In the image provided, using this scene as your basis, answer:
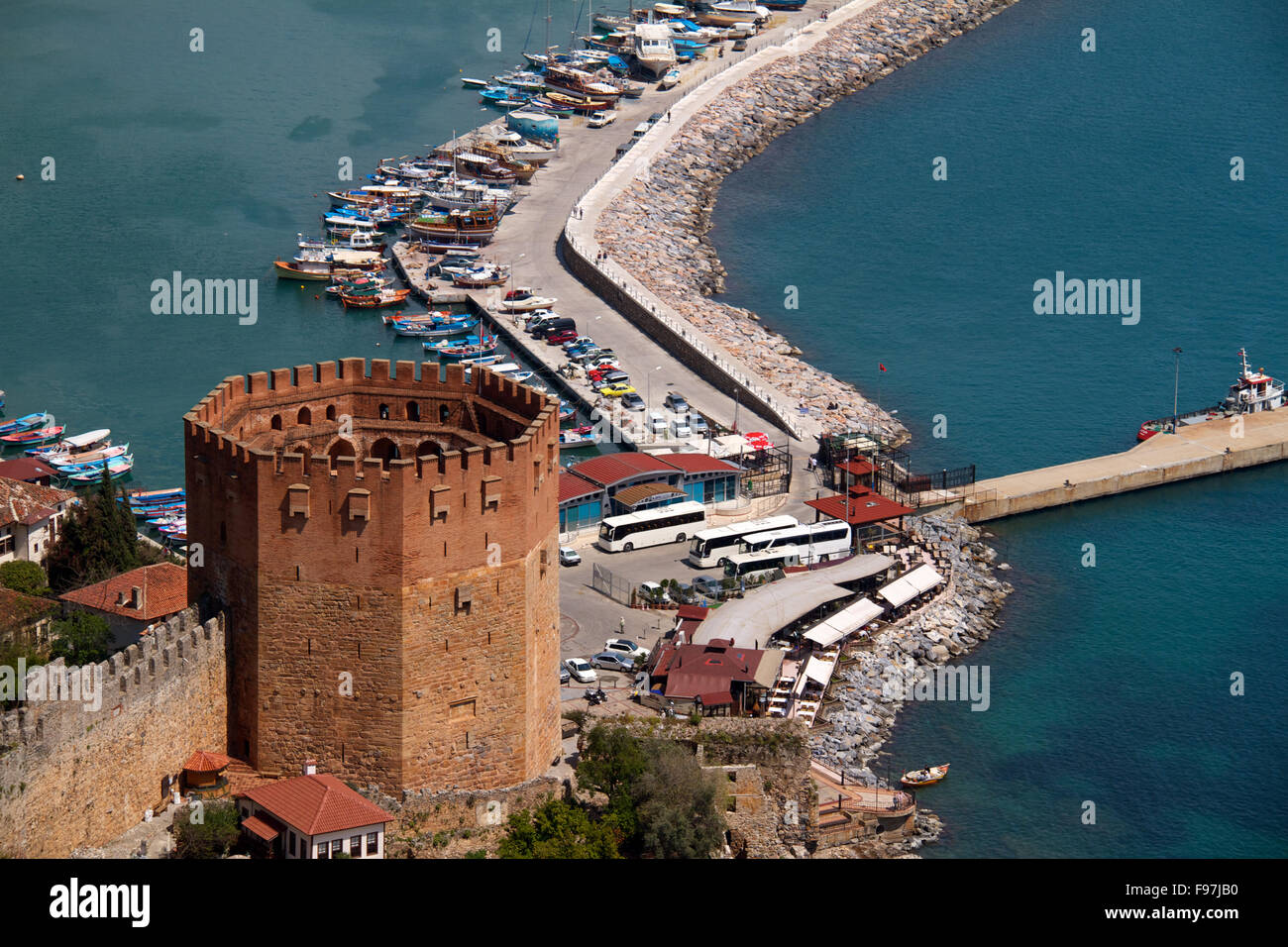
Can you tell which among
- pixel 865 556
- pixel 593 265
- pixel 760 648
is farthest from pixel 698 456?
pixel 593 265

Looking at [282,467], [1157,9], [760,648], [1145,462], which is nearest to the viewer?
[282,467]

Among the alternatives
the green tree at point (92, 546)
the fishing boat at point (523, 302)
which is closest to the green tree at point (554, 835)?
the green tree at point (92, 546)

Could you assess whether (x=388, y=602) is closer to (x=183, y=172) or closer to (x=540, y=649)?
(x=540, y=649)

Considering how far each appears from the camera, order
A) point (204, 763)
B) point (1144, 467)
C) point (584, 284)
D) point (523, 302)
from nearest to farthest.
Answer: point (204, 763) < point (1144, 467) < point (523, 302) < point (584, 284)

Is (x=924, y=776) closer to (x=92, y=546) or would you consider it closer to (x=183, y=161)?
(x=92, y=546)

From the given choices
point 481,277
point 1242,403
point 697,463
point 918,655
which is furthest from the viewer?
point 481,277

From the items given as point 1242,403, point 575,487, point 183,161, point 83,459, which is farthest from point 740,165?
point 575,487

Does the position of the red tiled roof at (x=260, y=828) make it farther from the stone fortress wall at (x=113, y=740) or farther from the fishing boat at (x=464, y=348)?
the fishing boat at (x=464, y=348)
